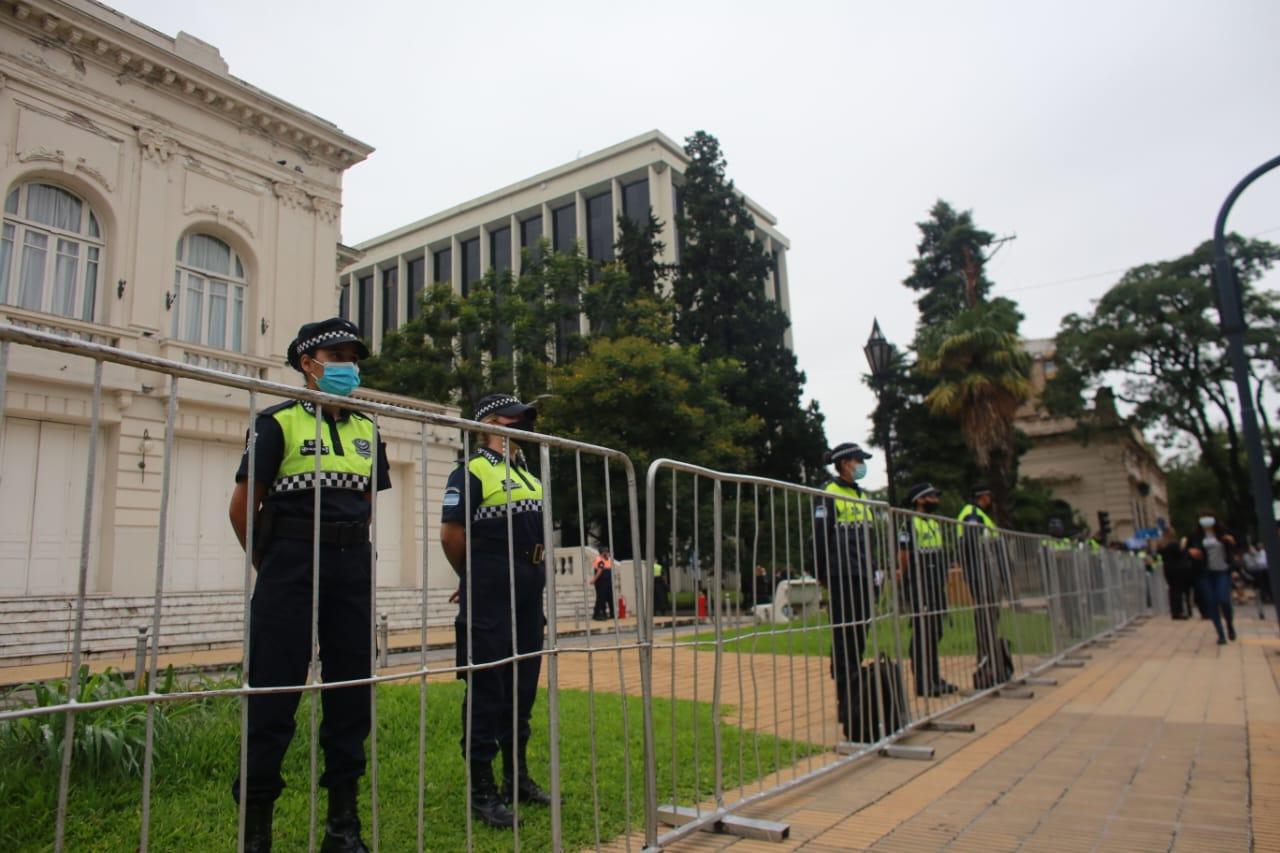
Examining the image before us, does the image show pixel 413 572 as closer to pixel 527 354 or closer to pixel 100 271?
pixel 100 271

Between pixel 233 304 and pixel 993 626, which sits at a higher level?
pixel 233 304

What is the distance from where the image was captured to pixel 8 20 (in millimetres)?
15633

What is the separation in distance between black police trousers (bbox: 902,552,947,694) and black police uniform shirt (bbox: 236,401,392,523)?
14.5 feet

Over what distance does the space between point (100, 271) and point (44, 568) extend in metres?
18.0

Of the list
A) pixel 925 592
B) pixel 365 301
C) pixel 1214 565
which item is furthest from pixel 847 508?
pixel 365 301

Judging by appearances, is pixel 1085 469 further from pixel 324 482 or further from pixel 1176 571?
pixel 324 482

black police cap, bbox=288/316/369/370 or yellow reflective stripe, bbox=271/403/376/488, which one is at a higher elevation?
black police cap, bbox=288/316/369/370

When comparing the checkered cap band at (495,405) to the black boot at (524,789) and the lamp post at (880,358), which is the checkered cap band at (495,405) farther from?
the lamp post at (880,358)

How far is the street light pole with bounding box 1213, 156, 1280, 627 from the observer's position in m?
6.96

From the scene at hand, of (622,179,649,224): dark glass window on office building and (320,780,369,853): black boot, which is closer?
(320,780,369,853): black boot

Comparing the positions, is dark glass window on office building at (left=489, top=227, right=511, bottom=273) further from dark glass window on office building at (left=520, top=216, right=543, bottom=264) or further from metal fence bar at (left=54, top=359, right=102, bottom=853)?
metal fence bar at (left=54, top=359, right=102, bottom=853)

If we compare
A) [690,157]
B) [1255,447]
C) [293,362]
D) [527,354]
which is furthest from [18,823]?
[690,157]

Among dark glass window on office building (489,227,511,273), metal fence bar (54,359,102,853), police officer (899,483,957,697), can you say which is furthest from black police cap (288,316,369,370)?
dark glass window on office building (489,227,511,273)

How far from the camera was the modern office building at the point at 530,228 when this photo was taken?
42.2m
